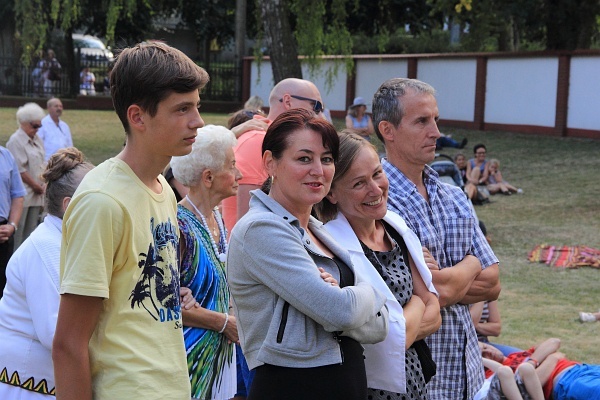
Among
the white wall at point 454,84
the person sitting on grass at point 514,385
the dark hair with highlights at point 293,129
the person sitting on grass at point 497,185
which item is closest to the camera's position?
the dark hair with highlights at point 293,129

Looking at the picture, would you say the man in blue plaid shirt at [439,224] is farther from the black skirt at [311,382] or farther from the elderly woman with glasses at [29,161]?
the elderly woman with glasses at [29,161]

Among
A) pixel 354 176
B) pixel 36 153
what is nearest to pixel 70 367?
pixel 354 176

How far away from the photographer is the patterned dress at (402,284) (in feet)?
11.1

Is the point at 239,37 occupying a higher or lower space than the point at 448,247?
higher

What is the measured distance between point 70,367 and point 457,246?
6.24 feet

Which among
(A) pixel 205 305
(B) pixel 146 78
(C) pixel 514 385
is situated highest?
(B) pixel 146 78

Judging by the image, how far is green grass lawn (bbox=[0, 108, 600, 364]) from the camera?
8977 mm

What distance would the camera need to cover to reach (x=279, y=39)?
16703mm

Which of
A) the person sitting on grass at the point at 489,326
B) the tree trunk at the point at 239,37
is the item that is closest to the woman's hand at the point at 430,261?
the person sitting on grass at the point at 489,326

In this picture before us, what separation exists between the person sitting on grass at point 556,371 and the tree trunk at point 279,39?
34.3 ft

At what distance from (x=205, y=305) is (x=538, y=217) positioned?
1268 centimetres

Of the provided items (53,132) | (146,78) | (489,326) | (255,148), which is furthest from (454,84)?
(146,78)

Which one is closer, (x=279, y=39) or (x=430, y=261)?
(x=430, y=261)

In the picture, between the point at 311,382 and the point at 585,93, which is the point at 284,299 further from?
the point at 585,93
